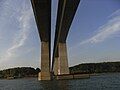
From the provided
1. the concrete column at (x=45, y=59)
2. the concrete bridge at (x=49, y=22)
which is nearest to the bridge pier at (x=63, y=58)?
the concrete bridge at (x=49, y=22)

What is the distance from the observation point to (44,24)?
135ft

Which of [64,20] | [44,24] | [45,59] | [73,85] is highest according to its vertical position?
[44,24]

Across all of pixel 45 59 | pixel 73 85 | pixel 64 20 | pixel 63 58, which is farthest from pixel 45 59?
pixel 73 85

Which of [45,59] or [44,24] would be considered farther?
[45,59]

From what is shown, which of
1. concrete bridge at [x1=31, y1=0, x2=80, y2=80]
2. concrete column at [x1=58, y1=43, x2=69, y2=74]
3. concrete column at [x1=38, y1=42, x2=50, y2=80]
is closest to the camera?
concrete bridge at [x1=31, y1=0, x2=80, y2=80]

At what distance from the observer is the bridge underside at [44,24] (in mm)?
30989

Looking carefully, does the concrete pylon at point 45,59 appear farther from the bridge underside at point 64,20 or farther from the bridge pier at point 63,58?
the bridge underside at point 64,20

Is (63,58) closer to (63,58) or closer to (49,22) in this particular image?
(63,58)

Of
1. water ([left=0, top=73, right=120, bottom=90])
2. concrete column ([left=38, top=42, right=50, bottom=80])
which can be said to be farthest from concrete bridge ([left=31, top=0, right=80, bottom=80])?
water ([left=0, top=73, right=120, bottom=90])

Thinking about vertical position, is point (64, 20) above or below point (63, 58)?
above

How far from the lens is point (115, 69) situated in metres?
136

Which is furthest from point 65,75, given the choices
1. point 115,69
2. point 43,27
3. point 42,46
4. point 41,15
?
point 115,69

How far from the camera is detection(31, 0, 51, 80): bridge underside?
3099cm

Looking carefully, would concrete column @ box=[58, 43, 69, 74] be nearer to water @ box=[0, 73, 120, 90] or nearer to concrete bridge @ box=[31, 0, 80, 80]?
concrete bridge @ box=[31, 0, 80, 80]
